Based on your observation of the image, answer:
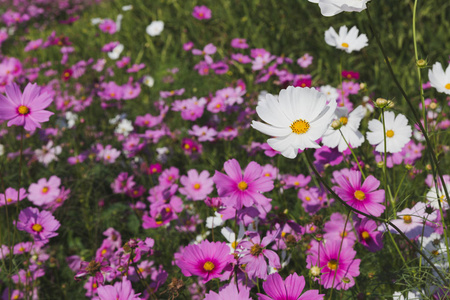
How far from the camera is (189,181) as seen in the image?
4.77ft

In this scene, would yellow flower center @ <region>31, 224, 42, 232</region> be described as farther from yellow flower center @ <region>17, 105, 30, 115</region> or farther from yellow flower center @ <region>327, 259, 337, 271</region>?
yellow flower center @ <region>327, 259, 337, 271</region>

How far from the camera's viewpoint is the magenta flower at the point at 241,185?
91 cm

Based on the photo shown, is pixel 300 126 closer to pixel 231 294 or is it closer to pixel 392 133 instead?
pixel 231 294

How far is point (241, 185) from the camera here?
952 mm

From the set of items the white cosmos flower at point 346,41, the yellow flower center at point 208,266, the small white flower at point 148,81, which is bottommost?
the yellow flower center at point 208,266

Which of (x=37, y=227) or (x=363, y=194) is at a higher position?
(x=363, y=194)

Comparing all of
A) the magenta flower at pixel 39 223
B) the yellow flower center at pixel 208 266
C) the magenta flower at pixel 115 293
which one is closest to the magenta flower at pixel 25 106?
the magenta flower at pixel 39 223

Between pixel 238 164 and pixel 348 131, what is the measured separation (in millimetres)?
509

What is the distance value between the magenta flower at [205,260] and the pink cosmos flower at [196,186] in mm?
450

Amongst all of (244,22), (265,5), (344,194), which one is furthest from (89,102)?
(344,194)

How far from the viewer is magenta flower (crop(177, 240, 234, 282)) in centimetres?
89

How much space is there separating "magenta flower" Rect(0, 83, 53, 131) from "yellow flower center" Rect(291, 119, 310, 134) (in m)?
0.70

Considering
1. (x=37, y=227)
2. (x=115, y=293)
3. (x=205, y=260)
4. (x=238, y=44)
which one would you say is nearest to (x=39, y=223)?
(x=37, y=227)

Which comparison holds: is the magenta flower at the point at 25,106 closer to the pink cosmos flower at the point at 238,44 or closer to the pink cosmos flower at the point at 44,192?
the pink cosmos flower at the point at 44,192
